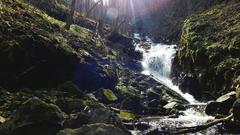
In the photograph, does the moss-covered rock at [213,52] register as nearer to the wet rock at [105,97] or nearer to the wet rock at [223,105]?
the wet rock at [223,105]

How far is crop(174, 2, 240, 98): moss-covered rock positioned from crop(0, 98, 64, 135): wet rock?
1739 cm

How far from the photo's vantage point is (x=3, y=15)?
19906 mm

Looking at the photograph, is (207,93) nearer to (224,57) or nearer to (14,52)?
(224,57)

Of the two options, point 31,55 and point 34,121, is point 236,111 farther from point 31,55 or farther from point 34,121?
point 31,55

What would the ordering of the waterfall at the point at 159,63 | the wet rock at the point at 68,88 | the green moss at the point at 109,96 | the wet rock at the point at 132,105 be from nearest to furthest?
the wet rock at the point at 68,88
the wet rock at the point at 132,105
the green moss at the point at 109,96
the waterfall at the point at 159,63

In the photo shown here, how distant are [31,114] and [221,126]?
33.5 ft

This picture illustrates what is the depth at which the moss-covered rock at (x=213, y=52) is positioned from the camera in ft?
90.0

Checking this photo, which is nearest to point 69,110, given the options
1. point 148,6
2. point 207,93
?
point 207,93

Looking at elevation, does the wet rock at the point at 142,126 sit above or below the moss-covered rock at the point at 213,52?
below

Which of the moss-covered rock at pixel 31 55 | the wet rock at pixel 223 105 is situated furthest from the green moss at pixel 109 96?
the wet rock at pixel 223 105

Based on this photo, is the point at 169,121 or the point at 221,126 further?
the point at 169,121

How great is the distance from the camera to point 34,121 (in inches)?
441

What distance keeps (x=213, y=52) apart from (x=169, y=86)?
10520 mm

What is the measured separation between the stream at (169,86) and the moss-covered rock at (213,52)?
7.18 ft
